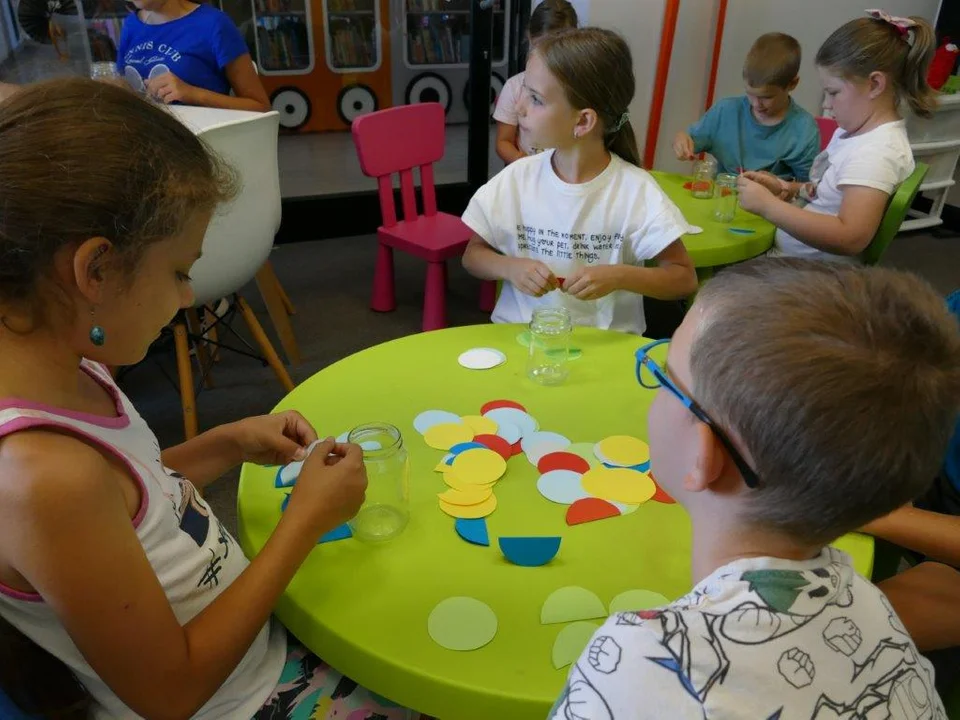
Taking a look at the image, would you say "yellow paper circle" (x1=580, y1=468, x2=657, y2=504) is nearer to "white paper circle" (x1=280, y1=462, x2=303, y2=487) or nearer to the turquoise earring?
"white paper circle" (x1=280, y1=462, x2=303, y2=487)

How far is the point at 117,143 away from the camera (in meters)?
0.69

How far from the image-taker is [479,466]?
1007 millimetres

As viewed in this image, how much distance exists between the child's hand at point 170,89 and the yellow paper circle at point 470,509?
5.64 ft

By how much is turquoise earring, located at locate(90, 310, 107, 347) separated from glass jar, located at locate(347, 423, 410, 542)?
1.08 feet

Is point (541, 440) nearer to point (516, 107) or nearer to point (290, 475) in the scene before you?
point (290, 475)

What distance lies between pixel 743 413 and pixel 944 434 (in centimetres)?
15

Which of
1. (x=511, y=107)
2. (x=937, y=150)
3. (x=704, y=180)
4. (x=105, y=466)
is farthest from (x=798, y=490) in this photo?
(x=937, y=150)

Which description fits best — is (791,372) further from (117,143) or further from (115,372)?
(115,372)

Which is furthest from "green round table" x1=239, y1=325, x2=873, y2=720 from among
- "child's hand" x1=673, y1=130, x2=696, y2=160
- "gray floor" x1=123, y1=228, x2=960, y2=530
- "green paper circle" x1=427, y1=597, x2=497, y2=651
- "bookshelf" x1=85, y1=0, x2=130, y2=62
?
"bookshelf" x1=85, y1=0, x2=130, y2=62

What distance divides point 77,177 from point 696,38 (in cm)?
341

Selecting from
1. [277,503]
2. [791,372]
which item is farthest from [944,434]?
[277,503]

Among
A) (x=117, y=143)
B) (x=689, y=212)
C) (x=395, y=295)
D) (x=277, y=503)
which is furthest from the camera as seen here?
(x=395, y=295)

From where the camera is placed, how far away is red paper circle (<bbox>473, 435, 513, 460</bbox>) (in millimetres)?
1038

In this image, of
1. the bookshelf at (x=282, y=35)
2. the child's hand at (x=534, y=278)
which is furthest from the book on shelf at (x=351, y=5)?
the child's hand at (x=534, y=278)
